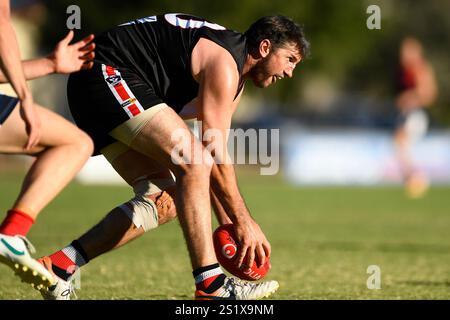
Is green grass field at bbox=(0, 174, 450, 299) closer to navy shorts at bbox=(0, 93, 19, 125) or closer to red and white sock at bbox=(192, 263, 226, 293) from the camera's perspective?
red and white sock at bbox=(192, 263, 226, 293)

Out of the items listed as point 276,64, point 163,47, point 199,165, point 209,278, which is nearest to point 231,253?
point 209,278

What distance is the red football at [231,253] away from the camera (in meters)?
5.70

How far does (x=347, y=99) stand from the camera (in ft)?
210

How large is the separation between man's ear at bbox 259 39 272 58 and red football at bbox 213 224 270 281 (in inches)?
41.5

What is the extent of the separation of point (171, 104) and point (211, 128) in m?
0.64

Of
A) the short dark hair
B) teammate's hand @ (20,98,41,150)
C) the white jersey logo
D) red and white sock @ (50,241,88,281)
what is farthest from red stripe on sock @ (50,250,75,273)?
the short dark hair

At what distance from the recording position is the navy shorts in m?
4.54

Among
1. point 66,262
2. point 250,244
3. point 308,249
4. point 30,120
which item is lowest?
point 308,249

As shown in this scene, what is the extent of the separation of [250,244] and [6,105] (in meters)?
1.73

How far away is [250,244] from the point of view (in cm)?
556

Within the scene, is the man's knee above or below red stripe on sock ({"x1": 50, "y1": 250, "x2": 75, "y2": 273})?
above

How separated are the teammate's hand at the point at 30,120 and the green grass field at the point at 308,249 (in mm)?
1897

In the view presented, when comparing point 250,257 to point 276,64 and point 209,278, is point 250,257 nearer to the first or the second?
point 209,278
